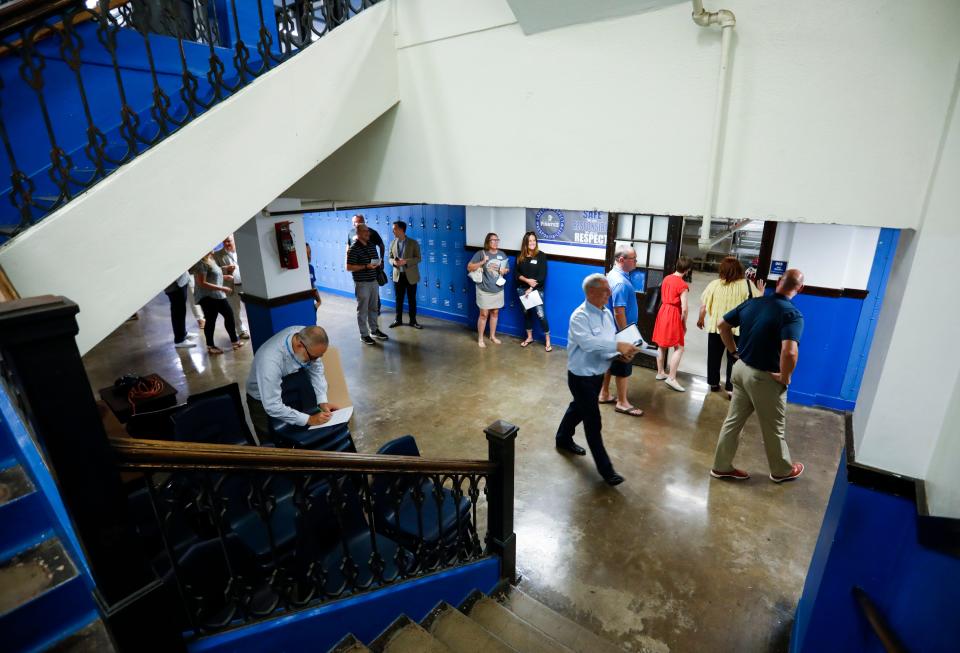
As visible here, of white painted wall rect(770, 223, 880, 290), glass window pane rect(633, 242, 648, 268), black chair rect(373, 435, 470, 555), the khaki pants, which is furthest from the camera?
glass window pane rect(633, 242, 648, 268)

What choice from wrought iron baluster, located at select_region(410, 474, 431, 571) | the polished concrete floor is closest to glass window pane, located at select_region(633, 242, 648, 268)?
the polished concrete floor

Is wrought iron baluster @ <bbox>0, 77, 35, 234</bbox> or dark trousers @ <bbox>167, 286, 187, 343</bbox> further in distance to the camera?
dark trousers @ <bbox>167, 286, 187, 343</bbox>

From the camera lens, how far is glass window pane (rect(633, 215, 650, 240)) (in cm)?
590

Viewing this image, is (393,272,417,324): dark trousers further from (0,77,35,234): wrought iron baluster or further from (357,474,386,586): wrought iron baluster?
(0,77,35,234): wrought iron baluster

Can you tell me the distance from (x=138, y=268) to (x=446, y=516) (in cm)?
196

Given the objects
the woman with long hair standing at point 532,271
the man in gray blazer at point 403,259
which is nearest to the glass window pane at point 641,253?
the woman with long hair standing at point 532,271

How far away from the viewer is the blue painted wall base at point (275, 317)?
5180 millimetres

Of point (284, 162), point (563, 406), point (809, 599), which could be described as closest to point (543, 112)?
point (284, 162)

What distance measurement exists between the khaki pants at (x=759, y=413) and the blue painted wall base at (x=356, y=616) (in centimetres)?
213

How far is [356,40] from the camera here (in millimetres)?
2400

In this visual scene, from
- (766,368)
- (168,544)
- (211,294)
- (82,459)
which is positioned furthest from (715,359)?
(211,294)

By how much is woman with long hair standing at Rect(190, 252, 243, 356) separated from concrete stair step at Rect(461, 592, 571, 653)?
5.39 metres

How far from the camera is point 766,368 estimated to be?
3.36 meters

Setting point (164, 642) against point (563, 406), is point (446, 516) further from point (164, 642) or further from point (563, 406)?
point (563, 406)
